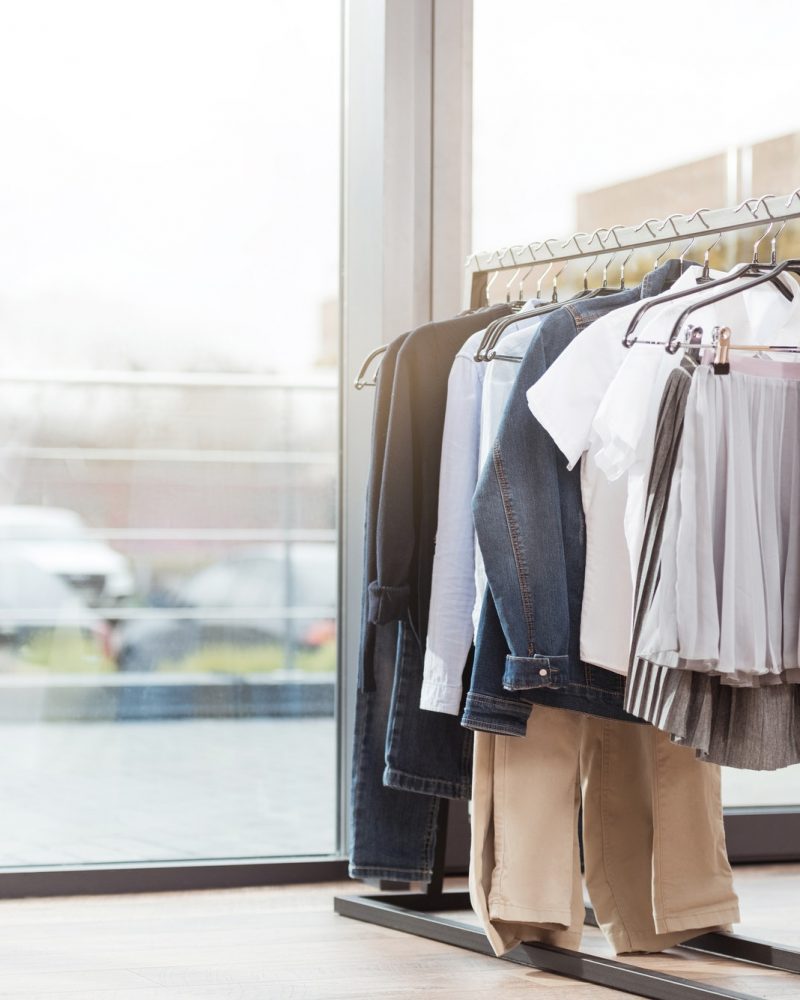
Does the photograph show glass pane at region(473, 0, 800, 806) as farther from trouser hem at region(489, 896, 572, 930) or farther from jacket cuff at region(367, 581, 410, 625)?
trouser hem at region(489, 896, 572, 930)

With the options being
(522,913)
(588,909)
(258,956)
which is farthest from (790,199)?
(258,956)

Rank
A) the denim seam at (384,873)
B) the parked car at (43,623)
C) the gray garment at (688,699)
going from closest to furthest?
the gray garment at (688,699)
the denim seam at (384,873)
the parked car at (43,623)

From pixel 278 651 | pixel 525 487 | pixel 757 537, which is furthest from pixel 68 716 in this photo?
pixel 757 537

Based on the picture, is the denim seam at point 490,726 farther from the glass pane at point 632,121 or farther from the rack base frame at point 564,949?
the glass pane at point 632,121

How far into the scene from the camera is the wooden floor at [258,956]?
1.93 meters

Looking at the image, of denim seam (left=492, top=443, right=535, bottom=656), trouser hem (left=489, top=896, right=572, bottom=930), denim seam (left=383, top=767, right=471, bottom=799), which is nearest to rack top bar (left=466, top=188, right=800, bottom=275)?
denim seam (left=492, top=443, right=535, bottom=656)

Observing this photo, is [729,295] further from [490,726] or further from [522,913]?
[522,913]

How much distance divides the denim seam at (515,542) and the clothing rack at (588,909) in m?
0.47

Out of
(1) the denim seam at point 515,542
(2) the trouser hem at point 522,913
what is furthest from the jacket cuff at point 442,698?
(2) the trouser hem at point 522,913

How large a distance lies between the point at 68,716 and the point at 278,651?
493 millimetres

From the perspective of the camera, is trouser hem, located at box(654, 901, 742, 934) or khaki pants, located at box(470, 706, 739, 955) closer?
khaki pants, located at box(470, 706, 739, 955)

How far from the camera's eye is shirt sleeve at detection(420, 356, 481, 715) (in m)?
1.99

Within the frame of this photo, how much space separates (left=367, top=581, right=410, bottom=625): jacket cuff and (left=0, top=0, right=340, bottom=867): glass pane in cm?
66

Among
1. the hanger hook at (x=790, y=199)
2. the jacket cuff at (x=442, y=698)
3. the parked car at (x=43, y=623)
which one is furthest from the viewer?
the parked car at (x=43, y=623)
